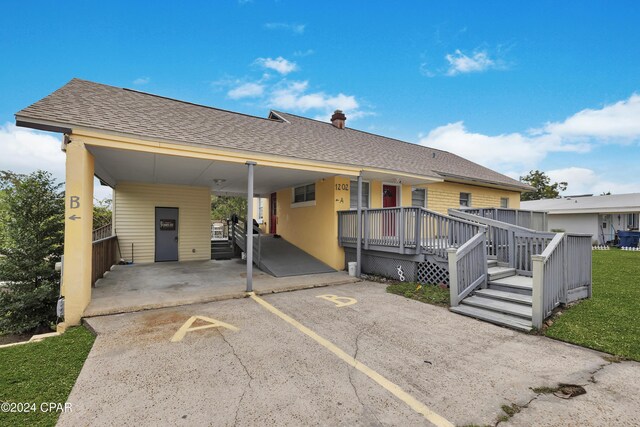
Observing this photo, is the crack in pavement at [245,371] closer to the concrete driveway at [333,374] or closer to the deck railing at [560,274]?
the concrete driveway at [333,374]

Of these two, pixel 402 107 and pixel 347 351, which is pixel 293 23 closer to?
pixel 402 107

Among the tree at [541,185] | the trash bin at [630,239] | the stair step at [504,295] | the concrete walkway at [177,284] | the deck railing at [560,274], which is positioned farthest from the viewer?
the tree at [541,185]

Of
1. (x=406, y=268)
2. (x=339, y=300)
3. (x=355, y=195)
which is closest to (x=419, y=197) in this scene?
(x=355, y=195)

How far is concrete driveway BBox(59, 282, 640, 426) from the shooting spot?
8.25 feet

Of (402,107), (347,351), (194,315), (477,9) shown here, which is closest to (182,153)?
(194,315)

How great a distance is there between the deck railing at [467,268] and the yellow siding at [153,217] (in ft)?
32.6

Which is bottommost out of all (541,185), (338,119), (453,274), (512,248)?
(453,274)

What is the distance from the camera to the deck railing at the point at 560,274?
4757mm

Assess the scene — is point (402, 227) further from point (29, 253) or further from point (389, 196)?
point (29, 253)

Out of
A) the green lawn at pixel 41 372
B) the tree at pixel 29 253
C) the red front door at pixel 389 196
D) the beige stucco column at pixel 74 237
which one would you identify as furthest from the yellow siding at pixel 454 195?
the tree at pixel 29 253

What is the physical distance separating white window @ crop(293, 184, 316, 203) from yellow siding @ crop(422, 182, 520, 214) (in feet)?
17.8

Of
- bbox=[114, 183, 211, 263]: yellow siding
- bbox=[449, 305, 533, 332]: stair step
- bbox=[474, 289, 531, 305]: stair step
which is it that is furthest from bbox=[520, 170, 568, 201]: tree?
bbox=[114, 183, 211, 263]: yellow siding

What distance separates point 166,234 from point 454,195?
13201 millimetres

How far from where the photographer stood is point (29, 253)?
19.6 feet
